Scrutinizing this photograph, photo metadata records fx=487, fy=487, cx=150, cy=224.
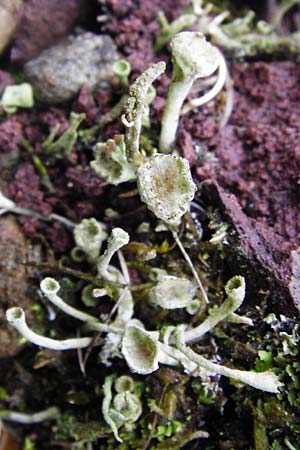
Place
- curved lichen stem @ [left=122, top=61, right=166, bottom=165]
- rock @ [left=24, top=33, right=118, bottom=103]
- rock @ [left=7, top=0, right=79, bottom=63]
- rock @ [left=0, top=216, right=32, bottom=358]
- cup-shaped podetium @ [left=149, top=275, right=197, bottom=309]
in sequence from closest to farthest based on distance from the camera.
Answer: curved lichen stem @ [left=122, top=61, right=166, bottom=165]
cup-shaped podetium @ [left=149, top=275, right=197, bottom=309]
rock @ [left=0, top=216, right=32, bottom=358]
rock @ [left=24, top=33, right=118, bottom=103]
rock @ [left=7, top=0, right=79, bottom=63]

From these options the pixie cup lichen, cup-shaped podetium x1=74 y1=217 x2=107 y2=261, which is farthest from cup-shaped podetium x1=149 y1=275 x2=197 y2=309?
the pixie cup lichen

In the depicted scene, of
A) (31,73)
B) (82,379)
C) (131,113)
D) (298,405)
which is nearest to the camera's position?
(131,113)

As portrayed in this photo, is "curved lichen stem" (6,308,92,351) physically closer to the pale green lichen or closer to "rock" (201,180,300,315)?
"rock" (201,180,300,315)

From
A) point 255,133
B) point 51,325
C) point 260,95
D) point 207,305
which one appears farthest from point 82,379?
point 260,95

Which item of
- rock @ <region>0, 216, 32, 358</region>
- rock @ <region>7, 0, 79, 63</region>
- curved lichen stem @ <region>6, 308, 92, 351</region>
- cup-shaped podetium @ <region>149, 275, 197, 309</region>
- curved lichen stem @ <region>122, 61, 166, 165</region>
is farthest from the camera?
rock @ <region>7, 0, 79, 63</region>

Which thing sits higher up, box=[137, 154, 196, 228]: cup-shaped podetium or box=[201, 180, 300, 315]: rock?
box=[137, 154, 196, 228]: cup-shaped podetium

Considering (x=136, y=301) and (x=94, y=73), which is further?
(x=94, y=73)

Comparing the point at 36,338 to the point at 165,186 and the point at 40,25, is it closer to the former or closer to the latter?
the point at 165,186

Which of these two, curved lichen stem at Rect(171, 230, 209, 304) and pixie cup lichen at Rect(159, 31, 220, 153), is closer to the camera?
pixie cup lichen at Rect(159, 31, 220, 153)

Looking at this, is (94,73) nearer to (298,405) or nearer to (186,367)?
(186,367)
